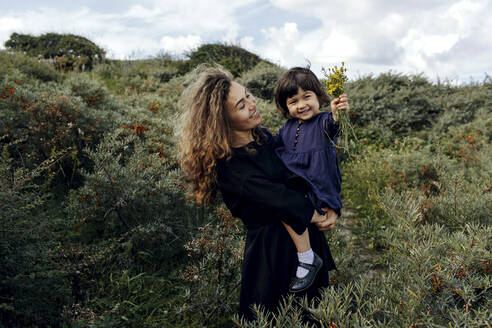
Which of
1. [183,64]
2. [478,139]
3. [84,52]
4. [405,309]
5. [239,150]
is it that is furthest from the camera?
[84,52]

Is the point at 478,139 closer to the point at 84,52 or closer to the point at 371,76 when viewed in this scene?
the point at 371,76

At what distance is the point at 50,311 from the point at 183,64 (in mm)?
10535

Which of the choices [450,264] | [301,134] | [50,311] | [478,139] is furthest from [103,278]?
[478,139]

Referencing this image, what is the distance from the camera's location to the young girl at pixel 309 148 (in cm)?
198

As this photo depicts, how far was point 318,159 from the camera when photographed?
2.05m

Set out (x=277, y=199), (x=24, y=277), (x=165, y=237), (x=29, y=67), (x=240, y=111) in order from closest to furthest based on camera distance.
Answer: (x=277, y=199) → (x=240, y=111) → (x=24, y=277) → (x=165, y=237) → (x=29, y=67)

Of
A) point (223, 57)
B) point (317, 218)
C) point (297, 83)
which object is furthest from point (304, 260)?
point (223, 57)

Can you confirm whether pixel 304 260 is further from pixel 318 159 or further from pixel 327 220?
pixel 318 159

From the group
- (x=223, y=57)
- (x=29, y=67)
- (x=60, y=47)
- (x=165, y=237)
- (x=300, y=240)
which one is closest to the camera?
(x=300, y=240)

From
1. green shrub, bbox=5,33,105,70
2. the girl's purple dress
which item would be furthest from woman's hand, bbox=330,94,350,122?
green shrub, bbox=5,33,105,70

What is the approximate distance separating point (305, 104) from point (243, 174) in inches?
26.2

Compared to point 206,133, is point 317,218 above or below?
below

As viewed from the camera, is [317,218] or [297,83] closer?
[317,218]

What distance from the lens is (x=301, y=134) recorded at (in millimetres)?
2205
